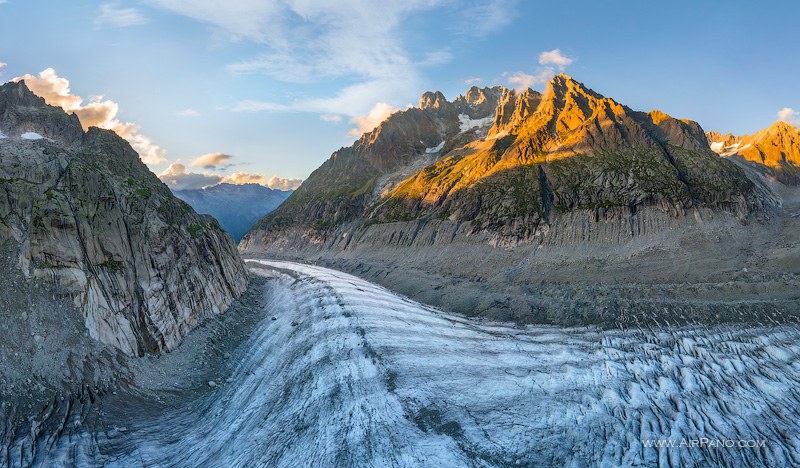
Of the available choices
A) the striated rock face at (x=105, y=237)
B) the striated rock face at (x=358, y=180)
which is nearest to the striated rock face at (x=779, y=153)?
the striated rock face at (x=358, y=180)

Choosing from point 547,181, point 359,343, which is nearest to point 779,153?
point 547,181

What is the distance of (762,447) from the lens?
20.8m

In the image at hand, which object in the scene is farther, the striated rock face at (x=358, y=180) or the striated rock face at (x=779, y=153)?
the striated rock face at (x=358, y=180)

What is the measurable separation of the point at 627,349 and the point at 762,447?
577 inches

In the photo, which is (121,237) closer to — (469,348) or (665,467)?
(469,348)

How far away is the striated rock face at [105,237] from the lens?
2902 cm

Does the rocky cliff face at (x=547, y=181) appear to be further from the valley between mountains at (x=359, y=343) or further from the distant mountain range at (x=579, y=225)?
the valley between mountains at (x=359, y=343)

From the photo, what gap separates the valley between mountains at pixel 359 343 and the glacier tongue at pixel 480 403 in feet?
0.53

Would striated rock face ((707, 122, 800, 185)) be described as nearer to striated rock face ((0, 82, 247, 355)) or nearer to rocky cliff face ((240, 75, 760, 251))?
rocky cliff face ((240, 75, 760, 251))

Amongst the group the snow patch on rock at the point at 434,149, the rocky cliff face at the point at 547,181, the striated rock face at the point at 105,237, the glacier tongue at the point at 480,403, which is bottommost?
the glacier tongue at the point at 480,403

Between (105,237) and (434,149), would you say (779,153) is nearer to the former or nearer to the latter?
(434,149)

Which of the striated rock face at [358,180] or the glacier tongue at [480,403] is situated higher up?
the striated rock face at [358,180]

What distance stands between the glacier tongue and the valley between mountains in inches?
6.4

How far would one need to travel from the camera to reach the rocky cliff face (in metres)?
86.8
